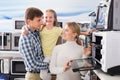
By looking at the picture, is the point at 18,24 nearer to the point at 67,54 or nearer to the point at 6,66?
the point at 6,66

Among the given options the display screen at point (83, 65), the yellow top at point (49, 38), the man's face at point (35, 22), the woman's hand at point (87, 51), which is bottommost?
the display screen at point (83, 65)

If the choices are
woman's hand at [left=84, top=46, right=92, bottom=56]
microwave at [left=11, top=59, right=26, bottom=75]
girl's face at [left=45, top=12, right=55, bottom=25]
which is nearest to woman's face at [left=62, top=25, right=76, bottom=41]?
woman's hand at [left=84, top=46, right=92, bottom=56]

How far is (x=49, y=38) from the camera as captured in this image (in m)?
2.78

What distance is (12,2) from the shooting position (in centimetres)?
492

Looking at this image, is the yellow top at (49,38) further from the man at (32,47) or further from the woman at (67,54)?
the woman at (67,54)

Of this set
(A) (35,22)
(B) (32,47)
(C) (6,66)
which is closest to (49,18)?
(A) (35,22)

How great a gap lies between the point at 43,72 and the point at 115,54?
3.36 feet

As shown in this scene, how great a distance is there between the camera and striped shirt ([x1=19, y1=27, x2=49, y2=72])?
2.50 m

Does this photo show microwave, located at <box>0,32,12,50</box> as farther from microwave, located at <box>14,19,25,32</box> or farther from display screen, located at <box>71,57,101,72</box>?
display screen, located at <box>71,57,101,72</box>

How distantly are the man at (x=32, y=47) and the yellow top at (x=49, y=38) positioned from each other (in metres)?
0.11

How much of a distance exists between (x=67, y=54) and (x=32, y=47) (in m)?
0.38

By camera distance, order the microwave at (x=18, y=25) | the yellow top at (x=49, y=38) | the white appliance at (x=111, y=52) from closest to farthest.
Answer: the white appliance at (x=111, y=52)
the yellow top at (x=49, y=38)
the microwave at (x=18, y=25)

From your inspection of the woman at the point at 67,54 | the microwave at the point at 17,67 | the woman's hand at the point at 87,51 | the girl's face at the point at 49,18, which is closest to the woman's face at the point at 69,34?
the woman at the point at 67,54

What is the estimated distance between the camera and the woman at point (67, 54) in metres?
2.36
